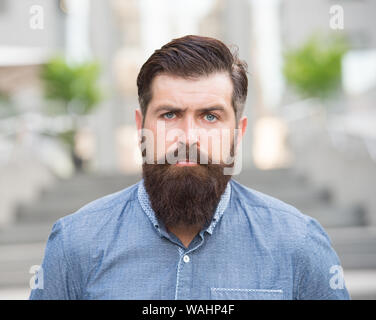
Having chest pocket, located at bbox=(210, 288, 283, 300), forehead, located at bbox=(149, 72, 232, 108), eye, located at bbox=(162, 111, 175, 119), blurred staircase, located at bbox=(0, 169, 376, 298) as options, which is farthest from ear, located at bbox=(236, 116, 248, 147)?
blurred staircase, located at bbox=(0, 169, 376, 298)

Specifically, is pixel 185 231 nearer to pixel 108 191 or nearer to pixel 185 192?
pixel 185 192

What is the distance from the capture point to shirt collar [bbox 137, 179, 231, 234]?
1652 millimetres

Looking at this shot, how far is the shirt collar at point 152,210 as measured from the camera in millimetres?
1652

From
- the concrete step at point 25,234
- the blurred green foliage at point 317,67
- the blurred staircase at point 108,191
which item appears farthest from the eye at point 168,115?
the blurred green foliage at point 317,67

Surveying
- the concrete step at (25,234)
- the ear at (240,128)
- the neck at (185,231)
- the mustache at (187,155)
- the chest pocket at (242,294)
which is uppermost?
the ear at (240,128)

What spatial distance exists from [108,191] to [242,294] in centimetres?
587

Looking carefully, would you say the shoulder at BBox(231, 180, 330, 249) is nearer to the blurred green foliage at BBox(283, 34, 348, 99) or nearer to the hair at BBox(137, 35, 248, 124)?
the hair at BBox(137, 35, 248, 124)

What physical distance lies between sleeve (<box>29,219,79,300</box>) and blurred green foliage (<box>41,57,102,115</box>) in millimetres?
8546

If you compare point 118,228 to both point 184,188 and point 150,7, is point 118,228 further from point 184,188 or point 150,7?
point 150,7

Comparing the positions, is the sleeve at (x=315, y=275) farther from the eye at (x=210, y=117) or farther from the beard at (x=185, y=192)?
the eye at (x=210, y=117)

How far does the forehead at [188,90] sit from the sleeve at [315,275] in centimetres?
50

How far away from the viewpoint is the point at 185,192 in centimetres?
168

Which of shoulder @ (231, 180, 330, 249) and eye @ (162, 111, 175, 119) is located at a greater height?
eye @ (162, 111, 175, 119)

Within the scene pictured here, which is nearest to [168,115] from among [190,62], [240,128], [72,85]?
[190,62]
